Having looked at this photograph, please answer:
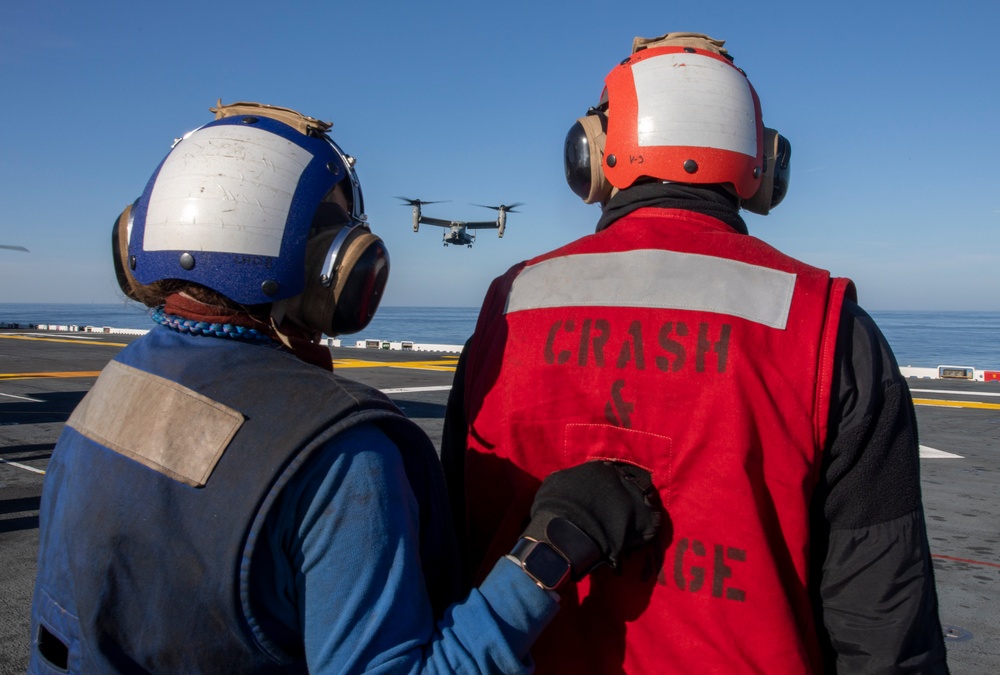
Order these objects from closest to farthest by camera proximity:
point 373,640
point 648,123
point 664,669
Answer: point 373,640 < point 664,669 < point 648,123

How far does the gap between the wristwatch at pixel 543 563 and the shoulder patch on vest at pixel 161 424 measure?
58 cm

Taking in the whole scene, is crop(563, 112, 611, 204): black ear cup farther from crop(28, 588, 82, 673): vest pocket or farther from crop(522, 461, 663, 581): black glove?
crop(28, 588, 82, 673): vest pocket

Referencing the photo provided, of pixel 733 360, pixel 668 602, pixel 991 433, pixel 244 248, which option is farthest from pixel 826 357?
pixel 991 433

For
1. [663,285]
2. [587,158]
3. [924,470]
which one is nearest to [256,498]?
[663,285]

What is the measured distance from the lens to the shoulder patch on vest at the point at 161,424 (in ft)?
4.66

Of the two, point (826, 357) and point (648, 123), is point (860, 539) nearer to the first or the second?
point (826, 357)

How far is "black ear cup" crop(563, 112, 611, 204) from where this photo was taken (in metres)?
2.10

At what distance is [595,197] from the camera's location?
214 centimetres

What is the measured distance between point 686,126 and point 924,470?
8.27m

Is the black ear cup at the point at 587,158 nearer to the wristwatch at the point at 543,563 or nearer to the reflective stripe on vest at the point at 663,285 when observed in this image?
the reflective stripe on vest at the point at 663,285

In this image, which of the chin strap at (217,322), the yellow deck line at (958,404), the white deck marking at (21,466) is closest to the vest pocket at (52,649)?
the chin strap at (217,322)

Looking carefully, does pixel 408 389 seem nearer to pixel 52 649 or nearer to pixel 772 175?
pixel 772 175

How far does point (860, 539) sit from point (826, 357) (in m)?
0.37

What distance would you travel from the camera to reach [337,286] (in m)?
1.76
